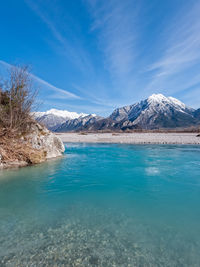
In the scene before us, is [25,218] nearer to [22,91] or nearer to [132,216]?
[132,216]

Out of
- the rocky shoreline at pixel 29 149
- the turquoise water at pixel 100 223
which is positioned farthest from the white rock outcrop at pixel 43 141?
the turquoise water at pixel 100 223

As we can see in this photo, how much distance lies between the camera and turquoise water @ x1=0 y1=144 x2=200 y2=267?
12.5 feet

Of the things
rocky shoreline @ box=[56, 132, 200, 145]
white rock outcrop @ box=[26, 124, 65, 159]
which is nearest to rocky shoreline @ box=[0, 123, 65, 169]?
white rock outcrop @ box=[26, 124, 65, 159]

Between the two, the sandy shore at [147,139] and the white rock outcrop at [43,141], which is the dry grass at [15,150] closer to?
the white rock outcrop at [43,141]

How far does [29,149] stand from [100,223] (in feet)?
43.4

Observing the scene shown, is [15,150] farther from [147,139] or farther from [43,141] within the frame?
[147,139]

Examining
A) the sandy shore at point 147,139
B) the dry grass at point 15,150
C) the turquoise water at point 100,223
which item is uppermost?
the dry grass at point 15,150

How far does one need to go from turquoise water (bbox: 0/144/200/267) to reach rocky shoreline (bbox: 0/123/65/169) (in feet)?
14.4

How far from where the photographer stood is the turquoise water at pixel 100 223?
3.80 m

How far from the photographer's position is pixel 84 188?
904cm

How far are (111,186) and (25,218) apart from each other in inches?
209

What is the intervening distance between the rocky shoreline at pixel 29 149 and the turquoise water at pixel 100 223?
438cm

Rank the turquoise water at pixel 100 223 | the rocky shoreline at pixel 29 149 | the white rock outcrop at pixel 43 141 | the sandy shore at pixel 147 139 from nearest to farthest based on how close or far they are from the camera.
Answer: the turquoise water at pixel 100 223
the rocky shoreline at pixel 29 149
the white rock outcrop at pixel 43 141
the sandy shore at pixel 147 139

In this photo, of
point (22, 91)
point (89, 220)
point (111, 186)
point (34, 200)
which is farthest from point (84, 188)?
point (22, 91)
